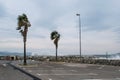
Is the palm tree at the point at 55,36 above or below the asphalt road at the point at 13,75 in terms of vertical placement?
above

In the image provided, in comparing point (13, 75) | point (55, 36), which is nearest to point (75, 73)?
point (13, 75)

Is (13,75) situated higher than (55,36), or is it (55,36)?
(55,36)

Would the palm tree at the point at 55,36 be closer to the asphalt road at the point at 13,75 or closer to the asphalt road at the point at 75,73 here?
the asphalt road at the point at 75,73

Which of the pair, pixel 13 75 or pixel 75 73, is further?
pixel 75 73

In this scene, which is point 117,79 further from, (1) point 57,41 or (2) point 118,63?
(1) point 57,41

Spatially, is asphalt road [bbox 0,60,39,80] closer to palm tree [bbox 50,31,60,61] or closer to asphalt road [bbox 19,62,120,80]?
asphalt road [bbox 19,62,120,80]

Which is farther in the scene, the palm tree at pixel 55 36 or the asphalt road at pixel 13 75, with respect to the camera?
the palm tree at pixel 55 36

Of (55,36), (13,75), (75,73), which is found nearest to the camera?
(13,75)

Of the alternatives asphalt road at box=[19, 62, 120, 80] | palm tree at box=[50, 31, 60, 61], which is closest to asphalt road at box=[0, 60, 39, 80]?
asphalt road at box=[19, 62, 120, 80]

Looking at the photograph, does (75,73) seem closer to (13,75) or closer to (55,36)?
(13,75)

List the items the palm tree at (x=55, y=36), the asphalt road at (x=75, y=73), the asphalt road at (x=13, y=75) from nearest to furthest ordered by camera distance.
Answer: the asphalt road at (x=13, y=75) < the asphalt road at (x=75, y=73) < the palm tree at (x=55, y=36)

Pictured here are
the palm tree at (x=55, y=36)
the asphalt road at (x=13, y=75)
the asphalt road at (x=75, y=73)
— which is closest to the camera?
the asphalt road at (x=13, y=75)

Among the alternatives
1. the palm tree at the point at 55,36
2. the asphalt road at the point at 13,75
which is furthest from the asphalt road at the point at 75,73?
the palm tree at the point at 55,36

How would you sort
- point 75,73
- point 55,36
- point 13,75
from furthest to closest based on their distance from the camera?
point 55,36, point 75,73, point 13,75
